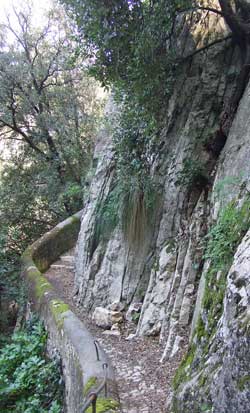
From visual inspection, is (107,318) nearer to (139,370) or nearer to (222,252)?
(139,370)

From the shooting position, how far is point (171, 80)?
18.4 feet

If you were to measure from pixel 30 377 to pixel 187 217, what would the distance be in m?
3.29

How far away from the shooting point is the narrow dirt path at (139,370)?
338 cm

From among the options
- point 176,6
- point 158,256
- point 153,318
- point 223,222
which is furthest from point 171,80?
point 153,318

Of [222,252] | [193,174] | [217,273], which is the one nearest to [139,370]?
[217,273]

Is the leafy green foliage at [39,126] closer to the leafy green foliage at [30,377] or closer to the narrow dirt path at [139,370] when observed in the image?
the leafy green foliage at [30,377]

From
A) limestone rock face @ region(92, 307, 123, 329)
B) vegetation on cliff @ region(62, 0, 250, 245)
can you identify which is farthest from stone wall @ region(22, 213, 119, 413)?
vegetation on cliff @ region(62, 0, 250, 245)

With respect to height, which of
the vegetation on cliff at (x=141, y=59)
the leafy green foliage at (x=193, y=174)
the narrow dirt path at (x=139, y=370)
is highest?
the vegetation on cliff at (x=141, y=59)

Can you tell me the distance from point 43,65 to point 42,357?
9.68m

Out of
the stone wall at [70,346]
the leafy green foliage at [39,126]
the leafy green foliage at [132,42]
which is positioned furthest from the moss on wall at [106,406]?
the leafy green foliage at [39,126]

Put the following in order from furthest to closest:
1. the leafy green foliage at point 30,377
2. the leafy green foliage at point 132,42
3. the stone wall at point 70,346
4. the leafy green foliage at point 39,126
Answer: the leafy green foliage at point 39,126, the leafy green foliage at point 30,377, the leafy green foliage at point 132,42, the stone wall at point 70,346

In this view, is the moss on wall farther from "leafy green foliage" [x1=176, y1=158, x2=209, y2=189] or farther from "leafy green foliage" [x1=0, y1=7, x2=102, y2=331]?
"leafy green foliage" [x1=0, y1=7, x2=102, y2=331]

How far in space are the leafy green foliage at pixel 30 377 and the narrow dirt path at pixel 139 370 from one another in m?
0.85

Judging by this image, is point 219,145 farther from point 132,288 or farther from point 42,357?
point 42,357
